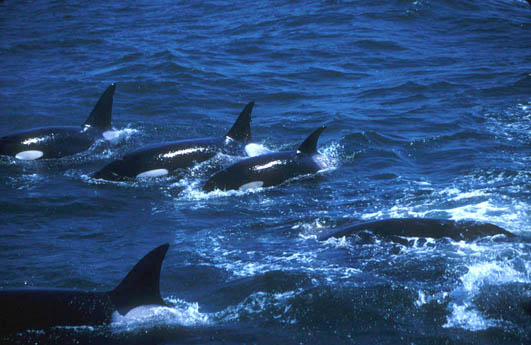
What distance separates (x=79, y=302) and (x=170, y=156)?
21.0 ft

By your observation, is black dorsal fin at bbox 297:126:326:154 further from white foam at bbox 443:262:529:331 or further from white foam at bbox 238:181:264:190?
white foam at bbox 443:262:529:331

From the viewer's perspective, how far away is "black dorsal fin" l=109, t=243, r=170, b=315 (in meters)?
7.29

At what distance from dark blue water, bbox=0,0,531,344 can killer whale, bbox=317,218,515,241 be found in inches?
7.7

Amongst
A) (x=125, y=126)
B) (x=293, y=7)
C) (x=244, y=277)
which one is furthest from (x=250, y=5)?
(x=244, y=277)

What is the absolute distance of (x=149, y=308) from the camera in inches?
294

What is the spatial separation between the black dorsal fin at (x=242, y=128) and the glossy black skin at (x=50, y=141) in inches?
126

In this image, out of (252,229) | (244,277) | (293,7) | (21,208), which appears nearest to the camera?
(244,277)

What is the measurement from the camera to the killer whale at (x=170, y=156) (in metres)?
13.0

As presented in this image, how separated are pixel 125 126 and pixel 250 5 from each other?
51.1ft

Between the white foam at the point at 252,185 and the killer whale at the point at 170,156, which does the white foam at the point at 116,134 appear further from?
the white foam at the point at 252,185

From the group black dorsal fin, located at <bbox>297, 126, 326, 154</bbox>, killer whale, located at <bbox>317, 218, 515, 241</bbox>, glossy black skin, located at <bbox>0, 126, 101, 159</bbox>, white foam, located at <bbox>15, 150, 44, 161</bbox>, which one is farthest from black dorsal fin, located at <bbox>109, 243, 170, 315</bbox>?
glossy black skin, located at <bbox>0, 126, 101, 159</bbox>

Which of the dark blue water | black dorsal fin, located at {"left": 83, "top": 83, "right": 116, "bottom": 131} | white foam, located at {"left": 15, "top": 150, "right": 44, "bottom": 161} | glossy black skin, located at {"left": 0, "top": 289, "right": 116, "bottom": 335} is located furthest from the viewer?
black dorsal fin, located at {"left": 83, "top": 83, "right": 116, "bottom": 131}

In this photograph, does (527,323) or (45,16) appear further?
(45,16)

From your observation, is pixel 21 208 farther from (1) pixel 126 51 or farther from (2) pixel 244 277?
(1) pixel 126 51
